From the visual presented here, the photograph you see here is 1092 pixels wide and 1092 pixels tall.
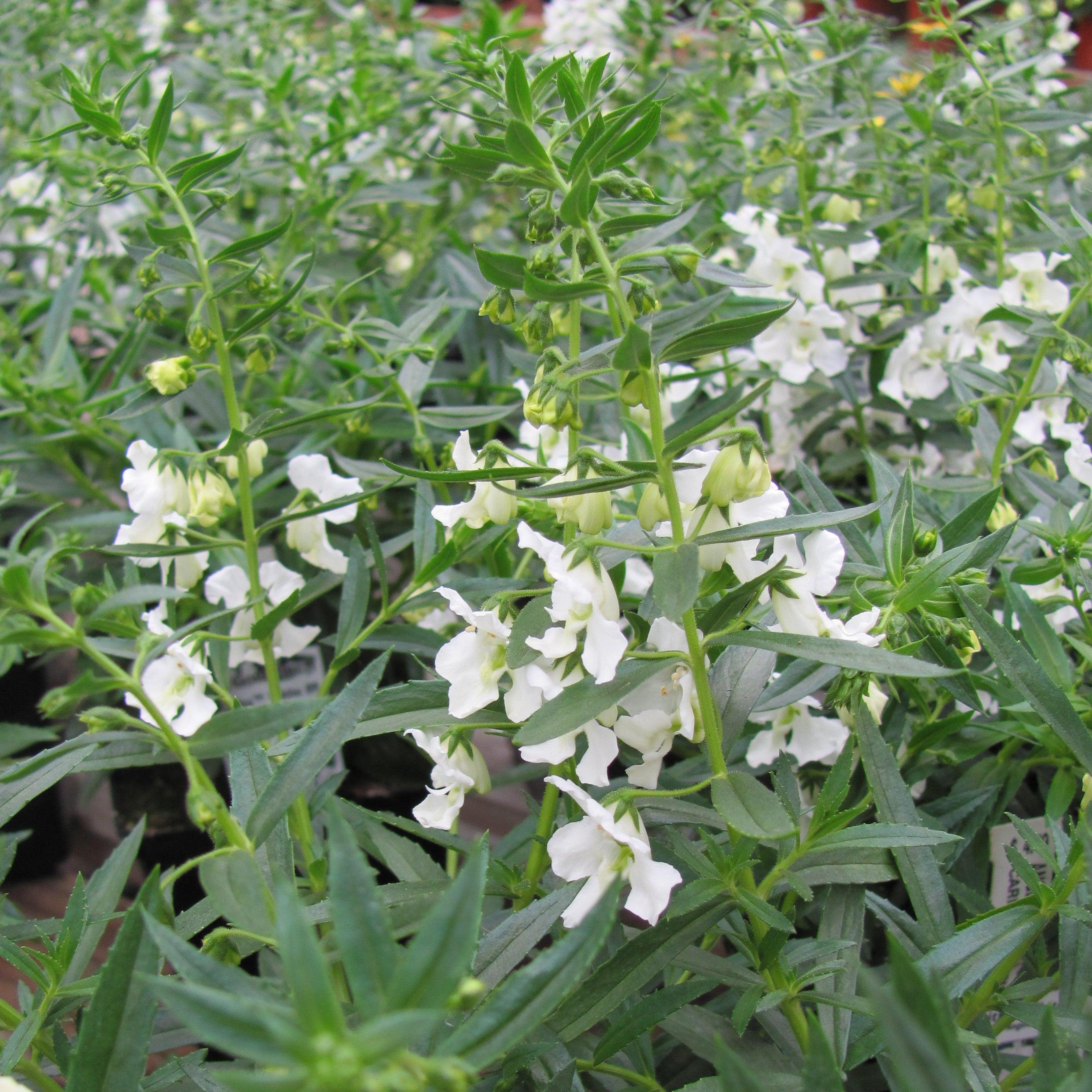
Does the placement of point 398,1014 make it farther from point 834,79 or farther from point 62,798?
point 834,79

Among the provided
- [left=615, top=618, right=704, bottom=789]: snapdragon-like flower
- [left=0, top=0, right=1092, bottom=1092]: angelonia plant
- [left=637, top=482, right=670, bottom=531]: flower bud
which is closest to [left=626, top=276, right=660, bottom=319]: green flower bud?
[left=0, top=0, right=1092, bottom=1092]: angelonia plant

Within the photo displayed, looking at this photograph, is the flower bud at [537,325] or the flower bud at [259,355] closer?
the flower bud at [537,325]

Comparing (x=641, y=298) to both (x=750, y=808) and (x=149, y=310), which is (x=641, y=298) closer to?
(x=750, y=808)

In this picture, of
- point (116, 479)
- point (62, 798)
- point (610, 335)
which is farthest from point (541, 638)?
point (62, 798)

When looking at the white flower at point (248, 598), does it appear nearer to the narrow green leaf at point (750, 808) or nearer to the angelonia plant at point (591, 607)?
the angelonia plant at point (591, 607)

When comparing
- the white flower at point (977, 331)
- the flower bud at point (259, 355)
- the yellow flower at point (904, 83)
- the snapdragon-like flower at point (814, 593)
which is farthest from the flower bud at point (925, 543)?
the yellow flower at point (904, 83)

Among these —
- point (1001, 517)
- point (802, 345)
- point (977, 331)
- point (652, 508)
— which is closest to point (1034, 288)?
point (977, 331)

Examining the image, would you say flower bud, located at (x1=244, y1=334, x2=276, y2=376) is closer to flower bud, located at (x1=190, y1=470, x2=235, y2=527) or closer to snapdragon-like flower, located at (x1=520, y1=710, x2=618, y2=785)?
flower bud, located at (x1=190, y1=470, x2=235, y2=527)
